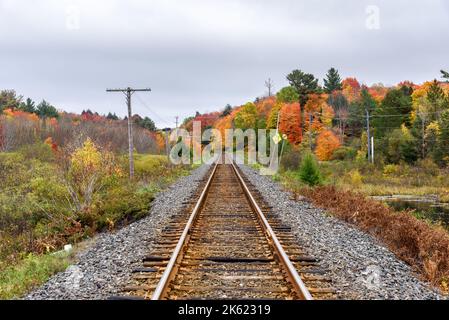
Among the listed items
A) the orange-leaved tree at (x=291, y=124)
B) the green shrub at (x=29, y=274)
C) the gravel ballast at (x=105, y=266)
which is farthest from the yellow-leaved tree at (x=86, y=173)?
the orange-leaved tree at (x=291, y=124)

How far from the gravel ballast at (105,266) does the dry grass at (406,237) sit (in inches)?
182

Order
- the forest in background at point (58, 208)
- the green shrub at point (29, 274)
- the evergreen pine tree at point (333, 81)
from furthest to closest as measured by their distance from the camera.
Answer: the evergreen pine tree at point (333, 81)
the forest in background at point (58, 208)
the green shrub at point (29, 274)

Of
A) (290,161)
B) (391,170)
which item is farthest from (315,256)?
(391,170)

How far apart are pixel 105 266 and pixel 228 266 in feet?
6.57

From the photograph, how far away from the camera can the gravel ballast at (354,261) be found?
6.06m

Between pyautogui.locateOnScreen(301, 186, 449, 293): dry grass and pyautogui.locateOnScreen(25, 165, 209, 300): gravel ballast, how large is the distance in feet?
15.2

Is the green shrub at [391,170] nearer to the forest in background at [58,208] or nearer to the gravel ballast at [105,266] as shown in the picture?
the forest in background at [58,208]

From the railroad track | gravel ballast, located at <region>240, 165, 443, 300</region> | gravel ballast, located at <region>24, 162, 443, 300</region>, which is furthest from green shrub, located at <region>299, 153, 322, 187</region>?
the railroad track

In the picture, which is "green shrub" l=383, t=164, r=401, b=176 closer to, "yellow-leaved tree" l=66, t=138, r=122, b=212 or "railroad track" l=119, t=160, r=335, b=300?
"yellow-leaved tree" l=66, t=138, r=122, b=212

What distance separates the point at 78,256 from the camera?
27.6 ft

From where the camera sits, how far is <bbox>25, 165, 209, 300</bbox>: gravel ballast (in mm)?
6061

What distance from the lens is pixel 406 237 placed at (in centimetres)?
906
